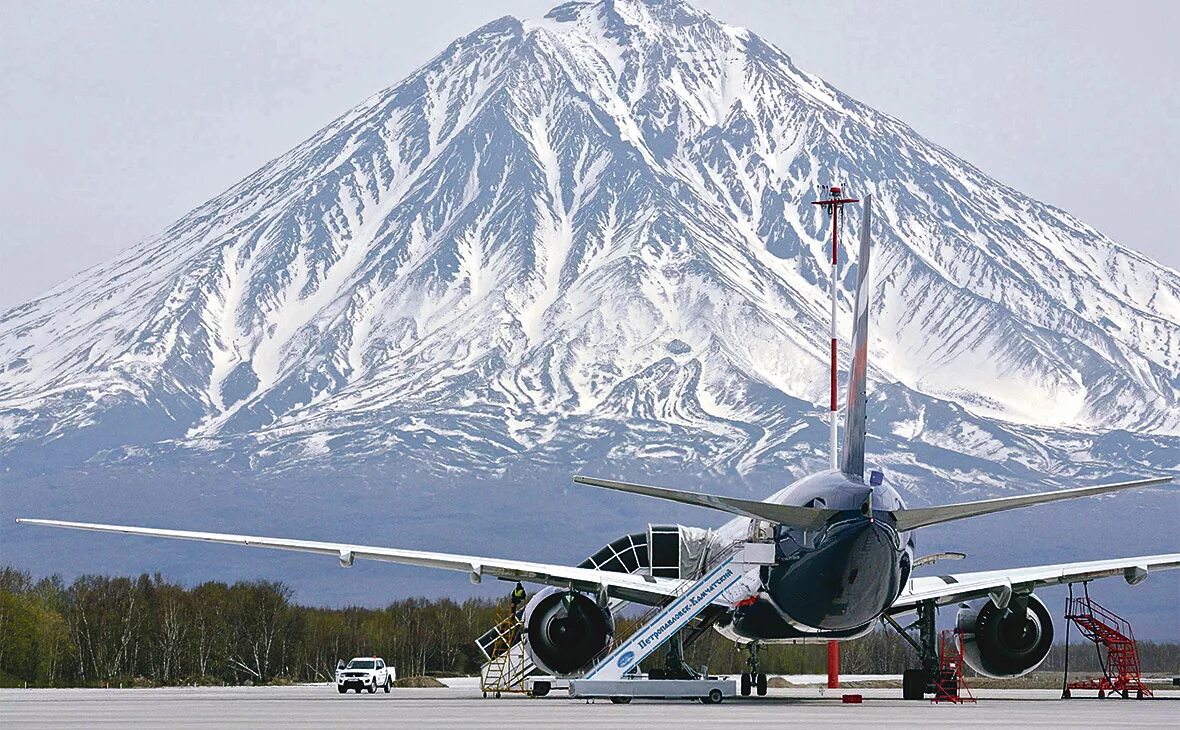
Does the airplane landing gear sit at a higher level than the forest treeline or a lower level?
lower

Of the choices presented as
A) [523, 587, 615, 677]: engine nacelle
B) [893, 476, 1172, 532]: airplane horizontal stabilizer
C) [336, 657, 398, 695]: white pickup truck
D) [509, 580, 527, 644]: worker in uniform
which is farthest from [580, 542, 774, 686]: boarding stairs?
[336, 657, 398, 695]: white pickup truck

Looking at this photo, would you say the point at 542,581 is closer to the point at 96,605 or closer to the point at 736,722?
the point at 736,722

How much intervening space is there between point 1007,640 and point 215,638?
65.7 metres

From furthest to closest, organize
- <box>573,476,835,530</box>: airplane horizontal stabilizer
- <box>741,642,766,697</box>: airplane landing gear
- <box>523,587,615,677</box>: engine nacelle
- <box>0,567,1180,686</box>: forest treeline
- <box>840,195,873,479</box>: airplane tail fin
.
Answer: <box>0,567,1180,686</box>: forest treeline, <box>741,642,766,697</box>: airplane landing gear, <box>523,587,615,677</box>: engine nacelle, <box>840,195,873,479</box>: airplane tail fin, <box>573,476,835,530</box>: airplane horizontal stabilizer

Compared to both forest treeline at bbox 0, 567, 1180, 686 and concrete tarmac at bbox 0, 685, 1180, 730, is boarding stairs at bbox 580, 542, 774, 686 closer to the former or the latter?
concrete tarmac at bbox 0, 685, 1180, 730

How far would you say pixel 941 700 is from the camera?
46531 millimetres

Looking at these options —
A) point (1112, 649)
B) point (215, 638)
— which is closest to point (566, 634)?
point (1112, 649)

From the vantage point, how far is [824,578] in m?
41.0

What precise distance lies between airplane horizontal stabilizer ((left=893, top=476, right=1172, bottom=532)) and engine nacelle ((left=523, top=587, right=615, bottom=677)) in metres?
9.58

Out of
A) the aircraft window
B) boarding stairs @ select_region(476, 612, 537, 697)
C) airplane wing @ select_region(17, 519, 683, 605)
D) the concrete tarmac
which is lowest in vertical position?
the concrete tarmac

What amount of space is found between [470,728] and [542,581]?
1783cm

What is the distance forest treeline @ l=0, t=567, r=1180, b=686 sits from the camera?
→ 88438mm

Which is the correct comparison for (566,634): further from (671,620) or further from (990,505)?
(990,505)

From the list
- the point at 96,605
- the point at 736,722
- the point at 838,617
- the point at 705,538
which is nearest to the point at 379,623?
the point at 96,605
